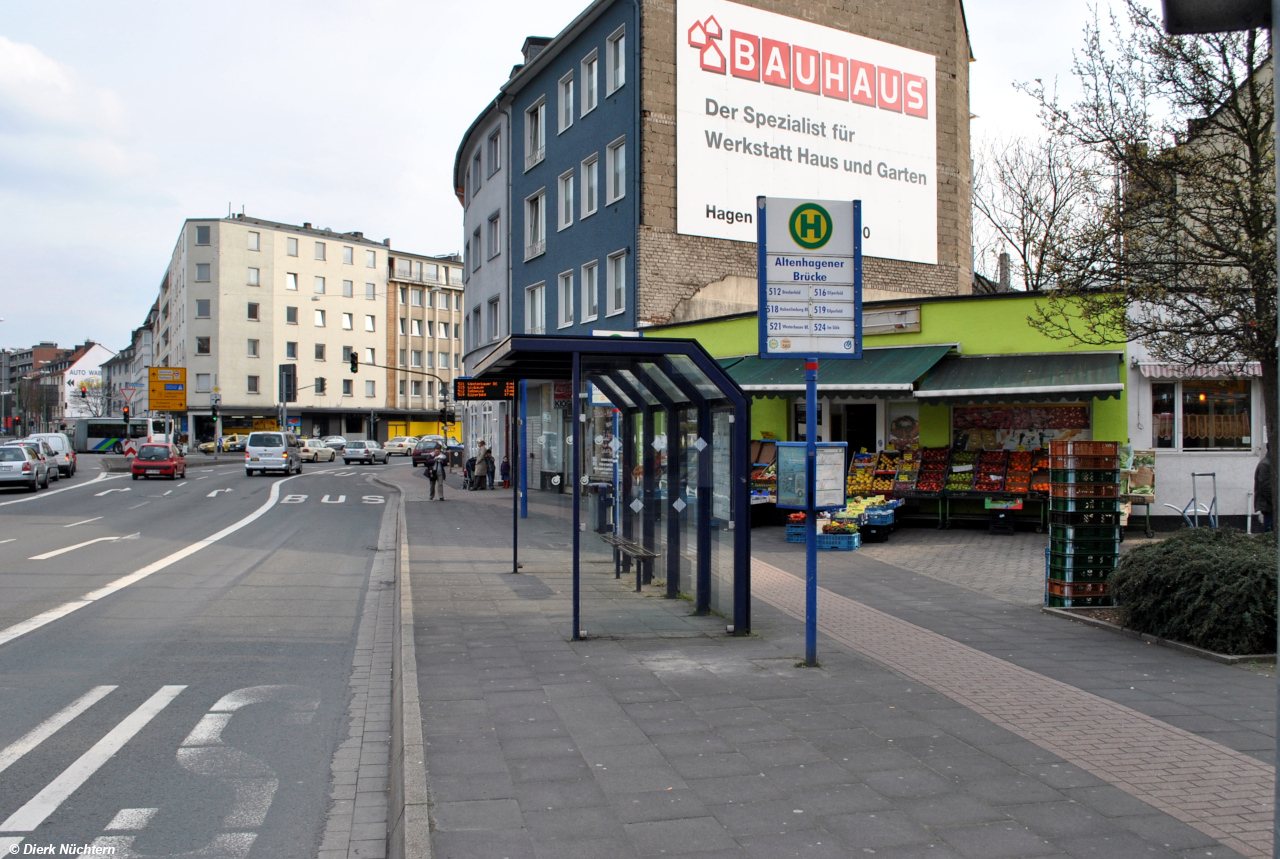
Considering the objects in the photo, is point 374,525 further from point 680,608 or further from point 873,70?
point 873,70

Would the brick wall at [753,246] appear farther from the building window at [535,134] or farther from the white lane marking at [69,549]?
the white lane marking at [69,549]

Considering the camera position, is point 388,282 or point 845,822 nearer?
point 845,822

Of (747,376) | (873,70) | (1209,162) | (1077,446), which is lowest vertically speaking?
(1077,446)

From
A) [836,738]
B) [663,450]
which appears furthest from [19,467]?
[836,738]

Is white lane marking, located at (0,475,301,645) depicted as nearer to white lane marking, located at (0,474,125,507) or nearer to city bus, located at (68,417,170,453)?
white lane marking, located at (0,474,125,507)

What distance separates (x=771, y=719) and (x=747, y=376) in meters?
13.9

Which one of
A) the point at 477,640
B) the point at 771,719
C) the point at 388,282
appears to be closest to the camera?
the point at 771,719

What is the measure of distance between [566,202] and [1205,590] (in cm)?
2492

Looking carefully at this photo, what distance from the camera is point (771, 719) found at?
5.57 meters

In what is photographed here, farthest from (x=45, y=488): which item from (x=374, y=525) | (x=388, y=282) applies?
(x=388, y=282)

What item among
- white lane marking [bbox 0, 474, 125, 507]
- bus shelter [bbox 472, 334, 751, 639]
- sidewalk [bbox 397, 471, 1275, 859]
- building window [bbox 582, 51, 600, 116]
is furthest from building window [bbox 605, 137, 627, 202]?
white lane marking [bbox 0, 474, 125, 507]

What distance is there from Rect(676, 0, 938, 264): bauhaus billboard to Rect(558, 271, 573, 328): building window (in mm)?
6270

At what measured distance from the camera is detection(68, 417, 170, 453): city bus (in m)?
64.5

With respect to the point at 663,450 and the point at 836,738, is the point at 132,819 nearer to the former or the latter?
the point at 836,738
